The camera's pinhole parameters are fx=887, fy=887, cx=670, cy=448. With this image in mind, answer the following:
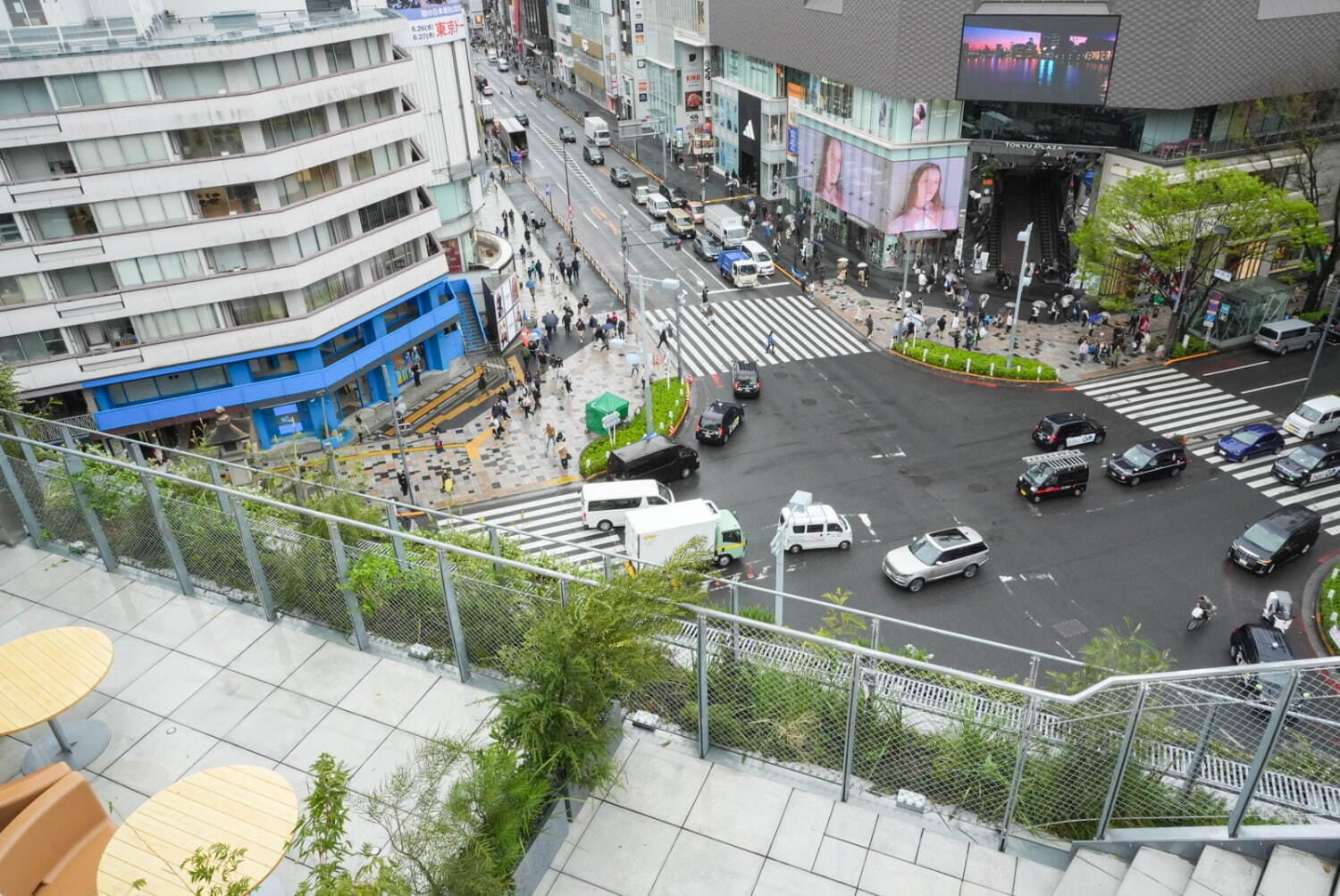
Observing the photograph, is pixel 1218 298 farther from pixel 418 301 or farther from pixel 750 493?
pixel 418 301

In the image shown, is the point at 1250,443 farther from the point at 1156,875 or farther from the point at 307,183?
the point at 307,183

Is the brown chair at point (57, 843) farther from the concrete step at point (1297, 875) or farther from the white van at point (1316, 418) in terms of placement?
the white van at point (1316, 418)

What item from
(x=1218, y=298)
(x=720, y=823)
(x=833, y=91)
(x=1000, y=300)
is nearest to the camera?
(x=720, y=823)

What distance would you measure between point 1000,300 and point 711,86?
34.5 m

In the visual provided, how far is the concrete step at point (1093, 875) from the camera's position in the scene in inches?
354

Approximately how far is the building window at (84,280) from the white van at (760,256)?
32.1m

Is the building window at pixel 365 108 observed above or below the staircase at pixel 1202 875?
above

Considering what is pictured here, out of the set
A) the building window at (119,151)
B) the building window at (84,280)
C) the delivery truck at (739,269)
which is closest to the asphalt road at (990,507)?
the delivery truck at (739,269)

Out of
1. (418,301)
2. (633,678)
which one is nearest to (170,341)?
(418,301)

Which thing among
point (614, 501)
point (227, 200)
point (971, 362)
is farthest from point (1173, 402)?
point (227, 200)

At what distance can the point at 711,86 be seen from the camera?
232ft

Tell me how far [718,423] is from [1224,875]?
88.5ft

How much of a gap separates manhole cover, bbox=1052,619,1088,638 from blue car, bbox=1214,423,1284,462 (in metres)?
12.6

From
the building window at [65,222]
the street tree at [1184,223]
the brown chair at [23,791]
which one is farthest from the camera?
the street tree at [1184,223]
